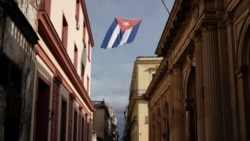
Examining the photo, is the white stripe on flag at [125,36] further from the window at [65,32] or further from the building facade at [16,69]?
the building facade at [16,69]

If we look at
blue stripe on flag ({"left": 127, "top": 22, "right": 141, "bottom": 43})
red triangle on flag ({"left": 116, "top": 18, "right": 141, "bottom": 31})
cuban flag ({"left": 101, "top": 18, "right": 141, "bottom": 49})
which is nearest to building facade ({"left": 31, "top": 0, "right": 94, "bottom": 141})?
cuban flag ({"left": 101, "top": 18, "right": 141, "bottom": 49})

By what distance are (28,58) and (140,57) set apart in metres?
40.0

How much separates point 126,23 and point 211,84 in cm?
1241

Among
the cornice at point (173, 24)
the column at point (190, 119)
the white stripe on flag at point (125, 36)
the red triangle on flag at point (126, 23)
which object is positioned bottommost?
the column at point (190, 119)

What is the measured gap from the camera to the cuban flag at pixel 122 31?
24.8 meters

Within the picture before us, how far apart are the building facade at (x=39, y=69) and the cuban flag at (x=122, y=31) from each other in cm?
207

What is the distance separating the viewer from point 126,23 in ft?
82.4

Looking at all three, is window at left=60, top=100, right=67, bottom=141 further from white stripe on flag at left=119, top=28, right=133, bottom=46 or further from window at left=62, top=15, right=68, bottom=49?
white stripe on flag at left=119, top=28, right=133, bottom=46

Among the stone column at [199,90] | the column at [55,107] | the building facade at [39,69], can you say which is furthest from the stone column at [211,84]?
the column at [55,107]

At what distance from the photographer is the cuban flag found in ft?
81.4

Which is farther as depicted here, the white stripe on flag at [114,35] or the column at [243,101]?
the white stripe on flag at [114,35]

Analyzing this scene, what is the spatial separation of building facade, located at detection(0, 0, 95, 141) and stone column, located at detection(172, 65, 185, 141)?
17.4ft

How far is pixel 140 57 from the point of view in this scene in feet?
173

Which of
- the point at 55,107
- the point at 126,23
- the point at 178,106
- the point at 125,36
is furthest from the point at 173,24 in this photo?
the point at 126,23
